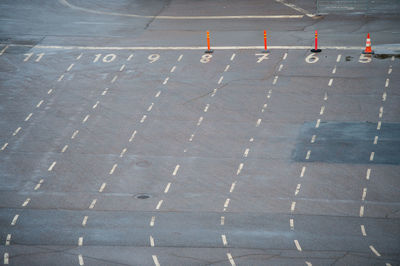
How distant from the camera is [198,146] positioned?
31.8 metres

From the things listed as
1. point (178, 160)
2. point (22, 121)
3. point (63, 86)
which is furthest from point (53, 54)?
point (178, 160)

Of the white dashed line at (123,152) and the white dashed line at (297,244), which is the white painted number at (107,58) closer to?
the white dashed line at (123,152)

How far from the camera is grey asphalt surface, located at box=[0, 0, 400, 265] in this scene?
24266mm

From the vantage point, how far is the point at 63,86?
127 ft

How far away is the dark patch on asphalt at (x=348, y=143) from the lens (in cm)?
2984

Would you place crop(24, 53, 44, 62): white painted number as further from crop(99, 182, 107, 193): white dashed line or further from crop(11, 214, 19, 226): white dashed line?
crop(11, 214, 19, 226): white dashed line

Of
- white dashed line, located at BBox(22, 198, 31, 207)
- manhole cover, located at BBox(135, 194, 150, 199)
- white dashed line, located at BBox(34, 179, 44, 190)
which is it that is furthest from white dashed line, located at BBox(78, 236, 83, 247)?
white dashed line, located at BBox(34, 179, 44, 190)

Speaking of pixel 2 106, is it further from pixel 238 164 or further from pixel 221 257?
pixel 221 257

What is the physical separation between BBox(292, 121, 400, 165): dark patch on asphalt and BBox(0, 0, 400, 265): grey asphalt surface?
9cm

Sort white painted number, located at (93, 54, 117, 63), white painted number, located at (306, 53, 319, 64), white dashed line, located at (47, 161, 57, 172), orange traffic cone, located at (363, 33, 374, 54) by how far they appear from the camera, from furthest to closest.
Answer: white painted number, located at (93, 54, 117, 63)
orange traffic cone, located at (363, 33, 374, 54)
white painted number, located at (306, 53, 319, 64)
white dashed line, located at (47, 161, 57, 172)

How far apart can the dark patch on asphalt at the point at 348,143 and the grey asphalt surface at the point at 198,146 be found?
9 centimetres

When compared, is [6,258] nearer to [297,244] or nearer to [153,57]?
[297,244]

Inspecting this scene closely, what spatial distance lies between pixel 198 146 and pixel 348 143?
647 cm

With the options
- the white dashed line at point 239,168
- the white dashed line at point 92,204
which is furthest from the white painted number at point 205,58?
the white dashed line at point 92,204
